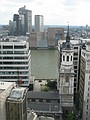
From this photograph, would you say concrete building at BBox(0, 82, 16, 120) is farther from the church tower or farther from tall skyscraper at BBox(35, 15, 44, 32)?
tall skyscraper at BBox(35, 15, 44, 32)

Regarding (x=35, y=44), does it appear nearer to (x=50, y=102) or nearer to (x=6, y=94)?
(x=50, y=102)

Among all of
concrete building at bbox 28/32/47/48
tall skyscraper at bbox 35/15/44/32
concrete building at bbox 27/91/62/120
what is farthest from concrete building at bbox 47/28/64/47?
concrete building at bbox 27/91/62/120

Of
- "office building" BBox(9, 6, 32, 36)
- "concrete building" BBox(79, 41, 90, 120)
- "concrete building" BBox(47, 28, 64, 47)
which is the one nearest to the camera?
"concrete building" BBox(79, 41, 90, 120)

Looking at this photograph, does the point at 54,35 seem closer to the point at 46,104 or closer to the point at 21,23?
the point at 21,23

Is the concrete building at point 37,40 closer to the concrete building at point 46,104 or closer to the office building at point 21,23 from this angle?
the office building at point 21,23

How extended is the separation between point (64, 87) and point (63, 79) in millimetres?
782

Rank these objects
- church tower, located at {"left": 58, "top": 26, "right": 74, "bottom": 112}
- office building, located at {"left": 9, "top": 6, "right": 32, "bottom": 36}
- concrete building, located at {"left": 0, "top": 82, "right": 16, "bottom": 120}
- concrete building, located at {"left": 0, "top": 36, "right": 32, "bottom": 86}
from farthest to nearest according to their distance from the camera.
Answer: office building, located at {"left": 9, "top": 6, "right": 32, "bottom": 36}, concrete building, located at {"left": 0, "top": 36, "right": 32, "bottom": 86}, church tower, located at {"left": 58, "top": 26, "right": 74, "bottom": 112}, concrete building, located at {"left": 0, "top": 82, "right": 16, "bottom": 120}

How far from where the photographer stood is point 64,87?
21641mm

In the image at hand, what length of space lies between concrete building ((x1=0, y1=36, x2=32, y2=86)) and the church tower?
605cm

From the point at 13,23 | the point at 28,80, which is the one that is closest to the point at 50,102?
the point at 28,80

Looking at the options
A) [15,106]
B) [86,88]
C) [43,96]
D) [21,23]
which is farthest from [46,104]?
[21,23]

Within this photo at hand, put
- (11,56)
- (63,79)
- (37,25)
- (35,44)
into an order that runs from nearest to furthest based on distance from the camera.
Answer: (63,79), (11,56), (35,44), (37,25)

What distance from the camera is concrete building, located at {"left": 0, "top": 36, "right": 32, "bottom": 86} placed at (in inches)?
1017

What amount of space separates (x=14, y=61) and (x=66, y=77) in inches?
284
